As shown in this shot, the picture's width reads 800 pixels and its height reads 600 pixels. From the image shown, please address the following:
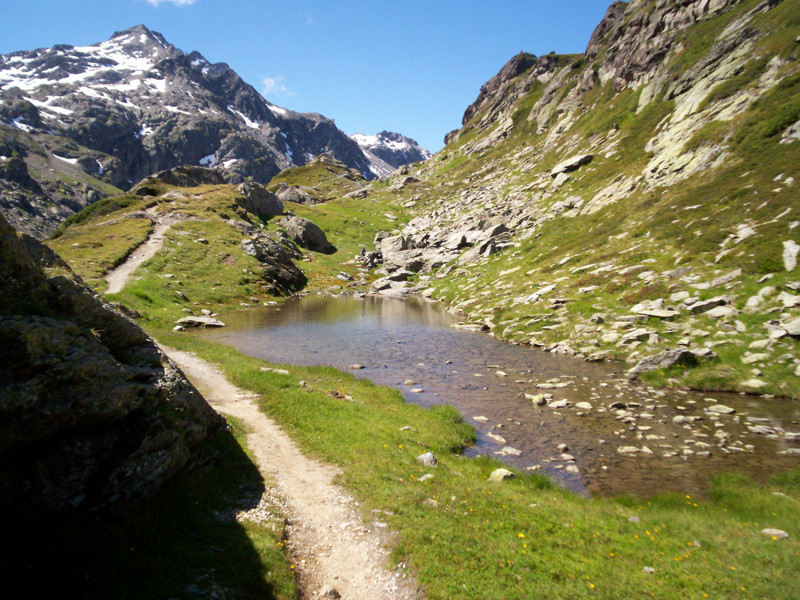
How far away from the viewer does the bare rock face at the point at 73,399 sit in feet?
25.3

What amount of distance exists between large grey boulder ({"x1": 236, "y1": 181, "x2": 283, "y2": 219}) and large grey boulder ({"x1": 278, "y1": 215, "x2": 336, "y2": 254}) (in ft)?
31.3

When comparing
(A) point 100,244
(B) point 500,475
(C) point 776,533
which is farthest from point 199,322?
(C) point 776,533

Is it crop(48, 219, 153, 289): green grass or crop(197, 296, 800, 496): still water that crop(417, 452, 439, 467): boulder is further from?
crop(48, 219, 153, 289): green grass

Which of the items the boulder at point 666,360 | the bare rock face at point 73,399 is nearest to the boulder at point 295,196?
the boulder at point 666,360

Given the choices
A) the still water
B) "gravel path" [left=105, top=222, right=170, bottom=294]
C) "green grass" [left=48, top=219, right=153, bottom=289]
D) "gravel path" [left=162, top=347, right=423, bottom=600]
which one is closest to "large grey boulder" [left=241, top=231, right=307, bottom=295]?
"gravel path" [left=105, top=222, right=170, bottom=294]

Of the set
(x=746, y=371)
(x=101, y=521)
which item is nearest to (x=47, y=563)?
(x=101, y=521)

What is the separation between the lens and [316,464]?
14.9 metres

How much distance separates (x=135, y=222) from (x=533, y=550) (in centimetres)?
8894

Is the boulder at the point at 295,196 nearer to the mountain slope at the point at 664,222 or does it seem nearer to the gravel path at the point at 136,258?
the mountain slope at the point at 664,222

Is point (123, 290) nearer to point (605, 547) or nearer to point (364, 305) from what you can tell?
point (364, 305)

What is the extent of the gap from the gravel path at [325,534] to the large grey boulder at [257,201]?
10351 centimetres

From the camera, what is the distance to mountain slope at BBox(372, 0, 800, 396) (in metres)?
25.0

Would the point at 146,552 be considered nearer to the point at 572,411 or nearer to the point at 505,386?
the point at 572,411

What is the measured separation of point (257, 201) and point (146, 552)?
116 m
